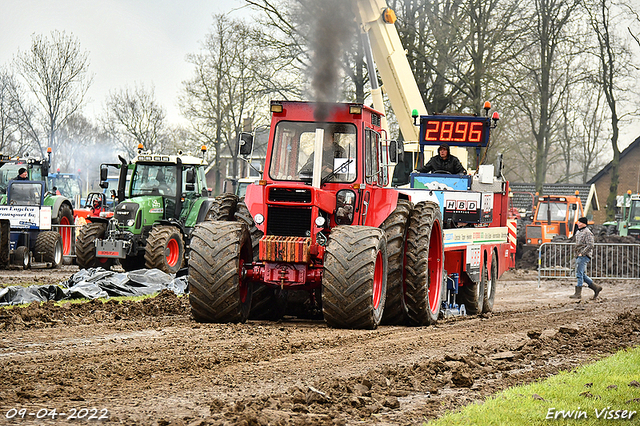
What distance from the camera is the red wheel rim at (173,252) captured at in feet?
62.3

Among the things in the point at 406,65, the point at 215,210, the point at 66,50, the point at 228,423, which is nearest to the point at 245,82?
the point at 66,50

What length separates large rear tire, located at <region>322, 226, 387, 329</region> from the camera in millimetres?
9406

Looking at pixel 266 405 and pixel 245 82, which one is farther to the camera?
pixel 245 82

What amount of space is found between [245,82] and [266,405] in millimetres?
34257

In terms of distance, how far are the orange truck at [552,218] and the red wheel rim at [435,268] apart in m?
18.2

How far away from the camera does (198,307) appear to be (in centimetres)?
989

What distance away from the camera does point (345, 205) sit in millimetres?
10289

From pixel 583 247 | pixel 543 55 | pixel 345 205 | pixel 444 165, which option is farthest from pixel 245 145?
pixel 543 55

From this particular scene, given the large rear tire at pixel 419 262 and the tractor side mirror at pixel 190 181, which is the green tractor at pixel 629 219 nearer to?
the tractor side mirror at pixel 190 181

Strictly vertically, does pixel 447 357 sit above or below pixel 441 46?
below

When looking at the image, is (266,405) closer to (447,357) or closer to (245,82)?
(447,357)

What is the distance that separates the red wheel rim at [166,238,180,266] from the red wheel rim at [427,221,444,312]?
8.32 metres

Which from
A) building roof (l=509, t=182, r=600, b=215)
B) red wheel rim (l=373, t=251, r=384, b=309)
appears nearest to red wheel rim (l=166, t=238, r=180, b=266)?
red wheel rim (l=373, t=251, r=384, b=309)

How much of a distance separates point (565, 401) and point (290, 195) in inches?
184
